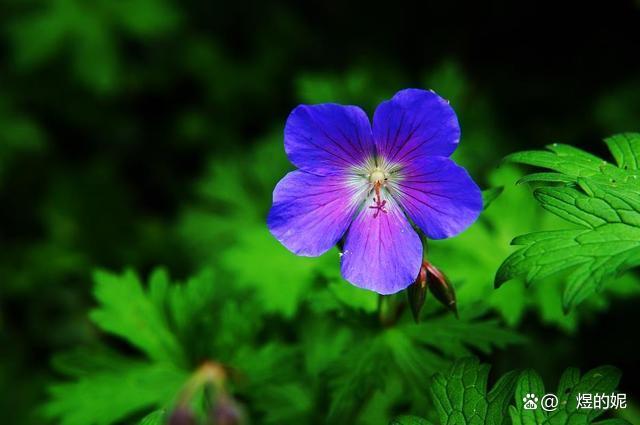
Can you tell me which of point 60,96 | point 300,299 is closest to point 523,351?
point 300,299

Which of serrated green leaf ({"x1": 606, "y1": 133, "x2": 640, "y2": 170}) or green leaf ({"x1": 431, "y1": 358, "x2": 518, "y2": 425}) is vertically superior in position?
serrated green leaf ({"x1": 606, "y1": 133, "x2": 640, "y2": 170})

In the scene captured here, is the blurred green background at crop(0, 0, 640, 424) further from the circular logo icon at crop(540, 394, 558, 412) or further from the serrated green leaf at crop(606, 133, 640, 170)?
the circular logo icon at crop(540, 394, 558, 412)

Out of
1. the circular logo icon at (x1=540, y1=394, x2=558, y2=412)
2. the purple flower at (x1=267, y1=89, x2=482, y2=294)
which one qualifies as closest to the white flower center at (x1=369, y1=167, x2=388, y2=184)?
the purple flower at (x1=267, y1=89, x2=482, y2=294)

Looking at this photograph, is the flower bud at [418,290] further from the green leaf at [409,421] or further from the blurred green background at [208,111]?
the blurred green background at [208,111]

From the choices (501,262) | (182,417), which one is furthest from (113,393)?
(501,262)

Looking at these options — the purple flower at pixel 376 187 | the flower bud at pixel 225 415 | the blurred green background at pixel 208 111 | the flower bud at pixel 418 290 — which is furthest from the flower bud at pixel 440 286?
the blurred green background at pixel 208 111

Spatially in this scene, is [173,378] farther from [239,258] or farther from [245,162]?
[245,162]
